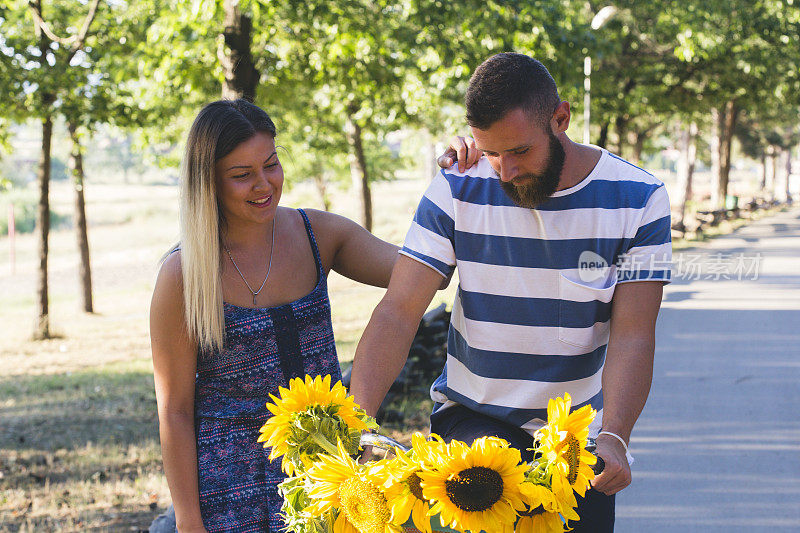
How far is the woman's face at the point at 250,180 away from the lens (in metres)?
2.70

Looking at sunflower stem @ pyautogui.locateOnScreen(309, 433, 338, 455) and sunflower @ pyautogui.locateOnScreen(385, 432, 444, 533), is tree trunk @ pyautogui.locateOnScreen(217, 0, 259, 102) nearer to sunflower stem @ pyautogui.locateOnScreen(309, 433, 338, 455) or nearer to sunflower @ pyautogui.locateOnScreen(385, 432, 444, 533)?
sunflower stem @ pyautogui.locateOnScreen(309, 433, 338, 455)

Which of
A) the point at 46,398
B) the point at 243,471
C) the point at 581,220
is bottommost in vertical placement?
the point at 46,398

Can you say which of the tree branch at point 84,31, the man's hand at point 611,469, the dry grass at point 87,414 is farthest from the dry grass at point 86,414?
the tree branch at point 84,31

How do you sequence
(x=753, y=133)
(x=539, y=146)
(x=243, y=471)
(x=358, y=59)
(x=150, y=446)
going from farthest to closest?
(x=753, y=133) → (x=358, y=59) → (x=150, y=446) → (x=243, y=471) → (x=539, y=146)

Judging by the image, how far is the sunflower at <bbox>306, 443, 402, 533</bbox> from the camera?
1.53 m

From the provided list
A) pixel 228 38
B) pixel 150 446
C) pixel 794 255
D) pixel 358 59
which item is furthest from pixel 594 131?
pixel 150 446

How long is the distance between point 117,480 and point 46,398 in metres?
4.10

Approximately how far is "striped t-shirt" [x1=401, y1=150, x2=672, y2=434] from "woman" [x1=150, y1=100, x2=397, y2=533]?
0.55 meters

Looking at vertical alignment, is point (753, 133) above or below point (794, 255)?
above

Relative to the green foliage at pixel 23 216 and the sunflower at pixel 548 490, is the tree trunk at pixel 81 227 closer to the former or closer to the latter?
the sunflower at pixel 548 490

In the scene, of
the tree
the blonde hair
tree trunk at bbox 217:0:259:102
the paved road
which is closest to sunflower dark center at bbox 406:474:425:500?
the blonde hair

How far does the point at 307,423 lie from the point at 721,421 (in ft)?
20.0

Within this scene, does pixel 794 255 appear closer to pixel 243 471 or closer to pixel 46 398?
pixel 46 398

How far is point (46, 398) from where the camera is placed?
966 centimetres
